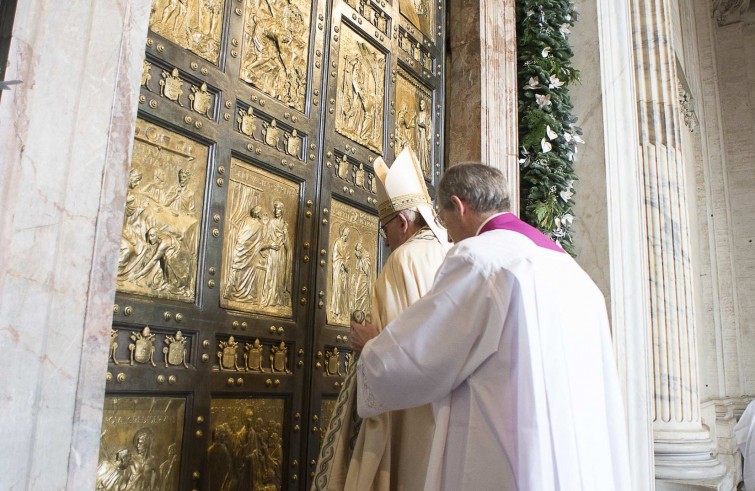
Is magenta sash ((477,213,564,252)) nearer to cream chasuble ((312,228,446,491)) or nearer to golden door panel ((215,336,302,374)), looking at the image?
cream chasuble ((312,228,446,491))

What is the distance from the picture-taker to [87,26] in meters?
1.93

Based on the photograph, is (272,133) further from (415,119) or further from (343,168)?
(415,119)

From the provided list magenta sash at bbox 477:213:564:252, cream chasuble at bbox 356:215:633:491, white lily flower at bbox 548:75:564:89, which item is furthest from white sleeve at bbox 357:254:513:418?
white lily flower at bbox 548:75:564:89

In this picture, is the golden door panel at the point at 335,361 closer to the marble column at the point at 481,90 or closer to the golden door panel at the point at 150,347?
the golden door panel at the point at 150,347

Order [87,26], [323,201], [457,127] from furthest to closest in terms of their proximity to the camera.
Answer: [457,127] < [323,201] < [87,26]

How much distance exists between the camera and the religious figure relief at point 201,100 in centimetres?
301

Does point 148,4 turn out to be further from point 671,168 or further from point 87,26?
point 671,168

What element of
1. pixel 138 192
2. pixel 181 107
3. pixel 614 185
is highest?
pixel 614 185

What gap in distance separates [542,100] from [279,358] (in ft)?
11.6

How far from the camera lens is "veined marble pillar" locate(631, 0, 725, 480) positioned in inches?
248

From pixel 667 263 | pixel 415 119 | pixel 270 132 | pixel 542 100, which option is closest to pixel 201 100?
pixel 270 132

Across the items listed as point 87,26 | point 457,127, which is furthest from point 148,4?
point 457,127

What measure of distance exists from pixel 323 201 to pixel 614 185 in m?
3.17

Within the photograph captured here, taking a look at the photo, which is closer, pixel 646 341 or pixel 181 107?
pixel 181 107
